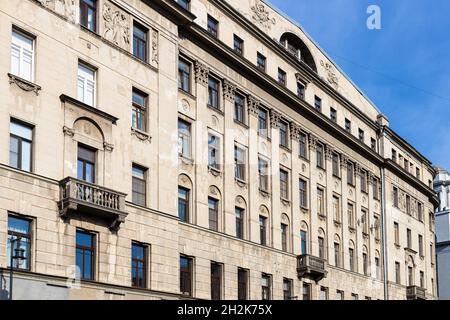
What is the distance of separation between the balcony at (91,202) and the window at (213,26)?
13061 millimetres

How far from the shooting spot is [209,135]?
126ft

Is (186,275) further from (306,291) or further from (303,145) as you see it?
(303,145)

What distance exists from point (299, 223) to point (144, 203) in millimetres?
15151

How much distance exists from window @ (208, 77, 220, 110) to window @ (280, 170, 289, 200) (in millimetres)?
7280

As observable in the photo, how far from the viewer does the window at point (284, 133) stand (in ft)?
149

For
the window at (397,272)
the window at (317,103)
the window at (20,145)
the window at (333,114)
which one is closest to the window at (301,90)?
the window at (317,103)

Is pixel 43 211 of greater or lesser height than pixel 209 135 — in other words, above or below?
below

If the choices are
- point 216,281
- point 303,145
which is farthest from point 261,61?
point 216,281

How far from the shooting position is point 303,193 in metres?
47.2

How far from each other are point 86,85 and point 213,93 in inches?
402

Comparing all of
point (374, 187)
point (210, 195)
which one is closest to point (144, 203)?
point (210, 195)

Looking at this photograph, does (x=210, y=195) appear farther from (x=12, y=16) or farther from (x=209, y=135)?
(x=12, y=16)

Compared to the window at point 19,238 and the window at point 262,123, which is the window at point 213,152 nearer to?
the window at point 262,123
